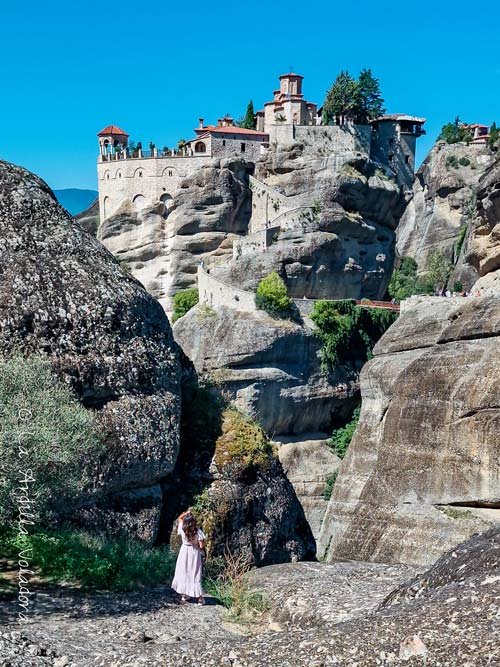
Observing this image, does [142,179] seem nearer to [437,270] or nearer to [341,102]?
[341,102]

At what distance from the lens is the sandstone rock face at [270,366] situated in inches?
1645

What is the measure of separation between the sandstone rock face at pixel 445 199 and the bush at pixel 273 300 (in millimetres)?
24729

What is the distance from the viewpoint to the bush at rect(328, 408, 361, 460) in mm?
43969

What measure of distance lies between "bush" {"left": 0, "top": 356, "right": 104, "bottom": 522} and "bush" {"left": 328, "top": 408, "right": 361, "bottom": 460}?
1362 inches

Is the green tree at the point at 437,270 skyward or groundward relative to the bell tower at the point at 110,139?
groundward

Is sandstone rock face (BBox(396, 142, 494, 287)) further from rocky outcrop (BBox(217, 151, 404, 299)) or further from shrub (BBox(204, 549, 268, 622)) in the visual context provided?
shrub (BBox(204, 549, 268, 622))

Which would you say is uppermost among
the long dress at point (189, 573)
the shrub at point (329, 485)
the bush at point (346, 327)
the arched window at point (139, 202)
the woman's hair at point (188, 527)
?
the arched window at point (139, 202)

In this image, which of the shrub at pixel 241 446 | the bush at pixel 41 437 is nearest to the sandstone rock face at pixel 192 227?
the shrub at pixel 241 446

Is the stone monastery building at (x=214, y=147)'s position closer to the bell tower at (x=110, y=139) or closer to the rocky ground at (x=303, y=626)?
the bell tower at (x=110, y=139)

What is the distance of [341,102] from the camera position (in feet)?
197

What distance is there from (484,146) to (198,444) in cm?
6263

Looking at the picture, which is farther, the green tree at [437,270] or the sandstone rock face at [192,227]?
the green tree at [437,270]

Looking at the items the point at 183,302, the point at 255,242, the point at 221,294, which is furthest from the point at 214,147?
the point at 221,294

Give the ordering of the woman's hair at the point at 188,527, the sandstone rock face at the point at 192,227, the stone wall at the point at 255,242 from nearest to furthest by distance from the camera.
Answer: the woman's hair at the point at 188,527 → the stone wall at the point at 255,242 → the sandstone rock face at the point at 192,227
